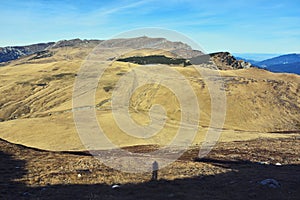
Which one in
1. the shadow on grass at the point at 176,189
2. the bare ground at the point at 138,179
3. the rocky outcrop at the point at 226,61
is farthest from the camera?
the rocky outcrop at the point at 226,61

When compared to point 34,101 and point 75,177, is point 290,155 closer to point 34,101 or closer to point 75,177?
point 75,177

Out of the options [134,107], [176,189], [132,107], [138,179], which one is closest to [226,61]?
[134,107]

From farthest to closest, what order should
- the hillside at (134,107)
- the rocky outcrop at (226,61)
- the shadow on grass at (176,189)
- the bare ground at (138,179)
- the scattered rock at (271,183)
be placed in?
the rocky outcrop at (226,61), the hillside at (134,107), the scattered rock at (271,183), the bare ground at (138,179), the shadow on grass at (176,189)

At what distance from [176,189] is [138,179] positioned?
8.70 feet

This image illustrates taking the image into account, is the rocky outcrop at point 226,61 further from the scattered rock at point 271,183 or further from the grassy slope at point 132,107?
the scattered rock at point 271,183

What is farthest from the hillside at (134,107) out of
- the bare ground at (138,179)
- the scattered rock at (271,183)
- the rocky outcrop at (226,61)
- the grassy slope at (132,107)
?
the rocky outcrop at (226,61)

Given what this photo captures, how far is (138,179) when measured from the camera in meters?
17.7

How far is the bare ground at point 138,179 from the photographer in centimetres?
1493

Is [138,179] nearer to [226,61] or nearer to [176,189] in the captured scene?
[176,189]

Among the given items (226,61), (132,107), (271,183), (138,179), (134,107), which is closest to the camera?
(271,183)

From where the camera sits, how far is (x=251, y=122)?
62469 millimetres

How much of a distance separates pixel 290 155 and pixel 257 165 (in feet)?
18.5

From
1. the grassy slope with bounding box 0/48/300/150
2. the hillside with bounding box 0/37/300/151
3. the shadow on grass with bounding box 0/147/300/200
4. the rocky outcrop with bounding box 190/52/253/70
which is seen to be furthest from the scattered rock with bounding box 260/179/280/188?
the rocky outcrop with bounding box 190/52/253/70

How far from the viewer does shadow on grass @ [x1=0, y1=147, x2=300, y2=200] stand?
14648mm
